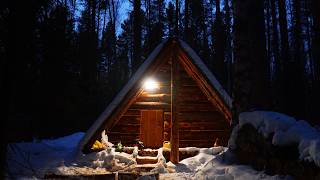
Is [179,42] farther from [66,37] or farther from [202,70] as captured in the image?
[66,37]

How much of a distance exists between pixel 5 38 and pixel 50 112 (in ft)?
57.3

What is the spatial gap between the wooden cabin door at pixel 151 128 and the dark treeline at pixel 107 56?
11.5ft

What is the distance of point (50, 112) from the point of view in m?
19.7

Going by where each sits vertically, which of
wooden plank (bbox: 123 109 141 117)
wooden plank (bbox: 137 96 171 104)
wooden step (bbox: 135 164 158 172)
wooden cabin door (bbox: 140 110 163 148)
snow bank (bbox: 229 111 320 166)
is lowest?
wooden step (bbox: 135 164 158 172)

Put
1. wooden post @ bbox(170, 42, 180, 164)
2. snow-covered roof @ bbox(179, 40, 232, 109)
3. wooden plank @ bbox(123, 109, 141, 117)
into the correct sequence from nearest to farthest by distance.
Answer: wooden post @ bbox(170, 42, 180, 164)
snow-covered roof @ bbox(179, 40, 232, 109)
wooden plank @ bbox(123, 109, 141, 117)

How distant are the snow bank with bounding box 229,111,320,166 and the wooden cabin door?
933cm

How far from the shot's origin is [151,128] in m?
14.6

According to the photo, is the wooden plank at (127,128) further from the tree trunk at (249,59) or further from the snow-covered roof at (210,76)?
the tree trunk at (249,59)

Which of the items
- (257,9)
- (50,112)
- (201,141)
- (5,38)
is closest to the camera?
(5,38)

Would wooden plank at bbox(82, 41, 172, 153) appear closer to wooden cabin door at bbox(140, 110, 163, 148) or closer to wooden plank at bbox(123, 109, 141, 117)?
wooden plank at bbox(123, 109, 141, 117)

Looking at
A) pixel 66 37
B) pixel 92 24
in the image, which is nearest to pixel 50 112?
pixel 66 37

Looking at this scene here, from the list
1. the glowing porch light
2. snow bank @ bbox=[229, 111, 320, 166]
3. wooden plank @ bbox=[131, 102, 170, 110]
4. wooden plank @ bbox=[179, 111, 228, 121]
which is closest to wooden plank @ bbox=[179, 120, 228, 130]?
wooden plank @ bbox=[179, 111, 228, 121]

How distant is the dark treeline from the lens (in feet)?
10.4

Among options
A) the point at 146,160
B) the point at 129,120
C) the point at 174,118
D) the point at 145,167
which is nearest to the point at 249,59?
the point at 174,118
